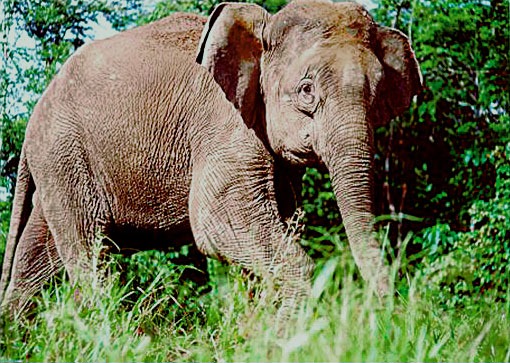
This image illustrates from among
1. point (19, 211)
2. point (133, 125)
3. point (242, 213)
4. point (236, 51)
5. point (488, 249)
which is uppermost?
point (236, 51)

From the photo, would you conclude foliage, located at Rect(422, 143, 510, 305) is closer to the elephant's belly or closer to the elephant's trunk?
the elephant's belly

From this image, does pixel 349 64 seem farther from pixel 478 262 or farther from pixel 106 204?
pixel 478 262

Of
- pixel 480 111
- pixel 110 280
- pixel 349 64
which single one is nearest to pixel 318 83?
pixel 349 64

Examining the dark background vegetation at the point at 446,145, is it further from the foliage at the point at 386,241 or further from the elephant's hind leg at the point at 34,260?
the elephant's hind leg at the point at 34,260

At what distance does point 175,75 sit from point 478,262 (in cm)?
331

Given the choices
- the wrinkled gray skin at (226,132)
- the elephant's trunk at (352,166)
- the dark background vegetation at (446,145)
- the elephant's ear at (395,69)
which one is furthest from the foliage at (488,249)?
the elephant's trunk at (352,166)

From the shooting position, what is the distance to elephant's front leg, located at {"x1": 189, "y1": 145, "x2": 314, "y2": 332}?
3.46m

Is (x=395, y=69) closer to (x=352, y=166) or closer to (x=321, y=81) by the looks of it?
(x=321, y=81)

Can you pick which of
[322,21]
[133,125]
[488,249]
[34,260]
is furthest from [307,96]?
[488,249]

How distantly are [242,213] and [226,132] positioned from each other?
1.10ft

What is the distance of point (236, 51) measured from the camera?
362cm

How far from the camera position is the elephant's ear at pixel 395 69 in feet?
12.1

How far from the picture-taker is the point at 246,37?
11.9 ft

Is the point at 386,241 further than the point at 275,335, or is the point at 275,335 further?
the point at 386,241
